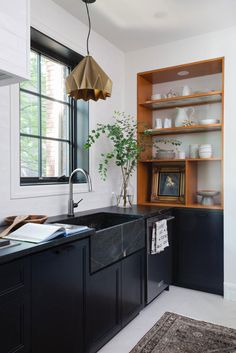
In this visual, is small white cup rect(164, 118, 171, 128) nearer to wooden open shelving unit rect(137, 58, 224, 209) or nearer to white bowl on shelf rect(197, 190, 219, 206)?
wooden open shelving unit rect(137, 58, 224, 209)

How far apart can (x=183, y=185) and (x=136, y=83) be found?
4.34 feet

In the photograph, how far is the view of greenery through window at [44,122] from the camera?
2.47m

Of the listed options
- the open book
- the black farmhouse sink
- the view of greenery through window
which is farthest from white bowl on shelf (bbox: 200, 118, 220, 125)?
the open book

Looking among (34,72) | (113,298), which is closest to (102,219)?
(113,298)

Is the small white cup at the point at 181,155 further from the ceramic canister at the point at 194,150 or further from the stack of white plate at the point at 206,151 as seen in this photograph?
the stack of white plate at the point at 206,151

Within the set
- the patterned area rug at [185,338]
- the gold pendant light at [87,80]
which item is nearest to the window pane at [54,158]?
the gold pendant light at [87,80]

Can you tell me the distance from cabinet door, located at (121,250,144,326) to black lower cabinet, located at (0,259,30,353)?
1.04 metres

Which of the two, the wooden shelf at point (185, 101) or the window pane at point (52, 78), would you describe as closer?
the window pane at point (52, 78)

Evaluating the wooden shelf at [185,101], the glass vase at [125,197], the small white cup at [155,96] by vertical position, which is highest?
the small white cup at [155,96]

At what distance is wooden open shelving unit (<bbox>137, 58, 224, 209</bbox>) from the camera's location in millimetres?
3193

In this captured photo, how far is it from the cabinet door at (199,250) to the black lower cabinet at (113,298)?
76cm

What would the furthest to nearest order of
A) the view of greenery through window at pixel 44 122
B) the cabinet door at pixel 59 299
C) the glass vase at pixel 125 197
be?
1. the glass vase at pixel 125 197
2. the view of greenery through window at pixel 44 122
3. the cabinet door at pixel 59 299

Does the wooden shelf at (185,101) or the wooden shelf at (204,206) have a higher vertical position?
the wooden shelf at (185,101)

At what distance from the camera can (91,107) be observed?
9.86ft
